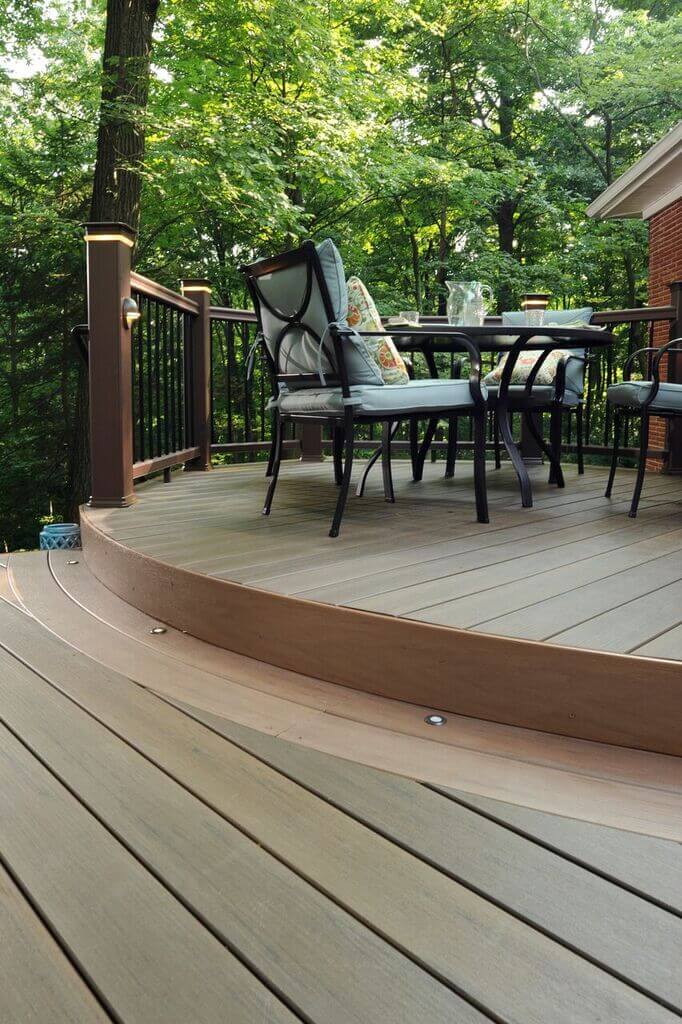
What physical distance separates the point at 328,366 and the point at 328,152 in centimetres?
669

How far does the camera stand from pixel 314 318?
9.21 ft

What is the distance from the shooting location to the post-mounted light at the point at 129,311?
3303 millimetres

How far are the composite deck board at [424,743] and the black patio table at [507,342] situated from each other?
139cm

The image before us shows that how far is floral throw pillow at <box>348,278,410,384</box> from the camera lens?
3.33 meters

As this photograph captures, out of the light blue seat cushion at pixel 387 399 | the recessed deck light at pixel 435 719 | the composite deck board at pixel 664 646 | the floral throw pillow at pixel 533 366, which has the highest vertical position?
the floral throw pillow at pixel 533 366

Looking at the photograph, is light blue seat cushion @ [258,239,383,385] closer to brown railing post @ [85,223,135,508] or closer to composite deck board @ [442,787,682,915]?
brown railing post @ [85,223,135,508]

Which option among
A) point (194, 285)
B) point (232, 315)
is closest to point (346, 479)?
point (194, 285)

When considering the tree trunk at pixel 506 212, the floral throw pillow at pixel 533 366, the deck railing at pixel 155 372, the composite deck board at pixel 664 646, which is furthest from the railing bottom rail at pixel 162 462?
the tree trunk at pixel 506 212

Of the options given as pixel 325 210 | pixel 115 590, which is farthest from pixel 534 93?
pixel 115 590

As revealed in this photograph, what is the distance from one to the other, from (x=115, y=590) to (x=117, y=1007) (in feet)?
6.42

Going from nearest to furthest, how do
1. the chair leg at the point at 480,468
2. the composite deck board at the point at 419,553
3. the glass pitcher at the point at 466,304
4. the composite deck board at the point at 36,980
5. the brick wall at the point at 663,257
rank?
the composite deck board at the point at 36,980
the composite deck board at the point at 419,553
the chair leg at the point at 480,468
the glass pitcher at the point at 466,304
the brick wall at the point at 663,257

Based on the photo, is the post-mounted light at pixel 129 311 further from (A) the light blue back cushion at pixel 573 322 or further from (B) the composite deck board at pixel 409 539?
(A) the light blue back cushion at pixel 573 322

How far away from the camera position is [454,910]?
1.03 m

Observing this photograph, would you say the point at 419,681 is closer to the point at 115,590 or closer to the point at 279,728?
the point at 279,728
